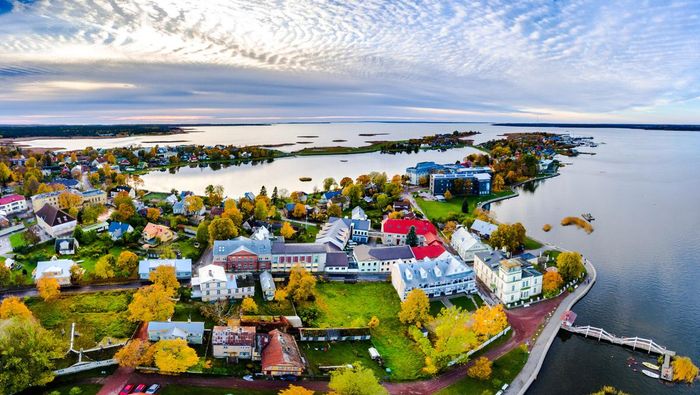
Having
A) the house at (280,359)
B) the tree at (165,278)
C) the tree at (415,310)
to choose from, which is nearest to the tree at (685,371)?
the tree at (415,310)

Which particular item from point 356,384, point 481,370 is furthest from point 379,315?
point 356,384

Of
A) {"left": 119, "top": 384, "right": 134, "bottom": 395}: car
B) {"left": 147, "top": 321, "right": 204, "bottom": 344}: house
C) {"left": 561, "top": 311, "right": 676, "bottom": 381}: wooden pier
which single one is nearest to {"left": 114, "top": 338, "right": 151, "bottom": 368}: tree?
{"left": 119, "top": 384, "right": 134, "bottom": 395}: car

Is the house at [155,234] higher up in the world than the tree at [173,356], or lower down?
higher up

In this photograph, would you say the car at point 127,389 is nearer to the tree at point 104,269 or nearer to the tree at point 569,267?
the tree at point 104,269

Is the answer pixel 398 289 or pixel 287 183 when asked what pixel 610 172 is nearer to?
pixel 287 183

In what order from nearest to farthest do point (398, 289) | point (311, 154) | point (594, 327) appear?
1. point (594, 327)
2. point (398, 289)
3. point (311, 154)

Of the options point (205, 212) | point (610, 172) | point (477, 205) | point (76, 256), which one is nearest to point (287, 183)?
→ point (205, 212)
